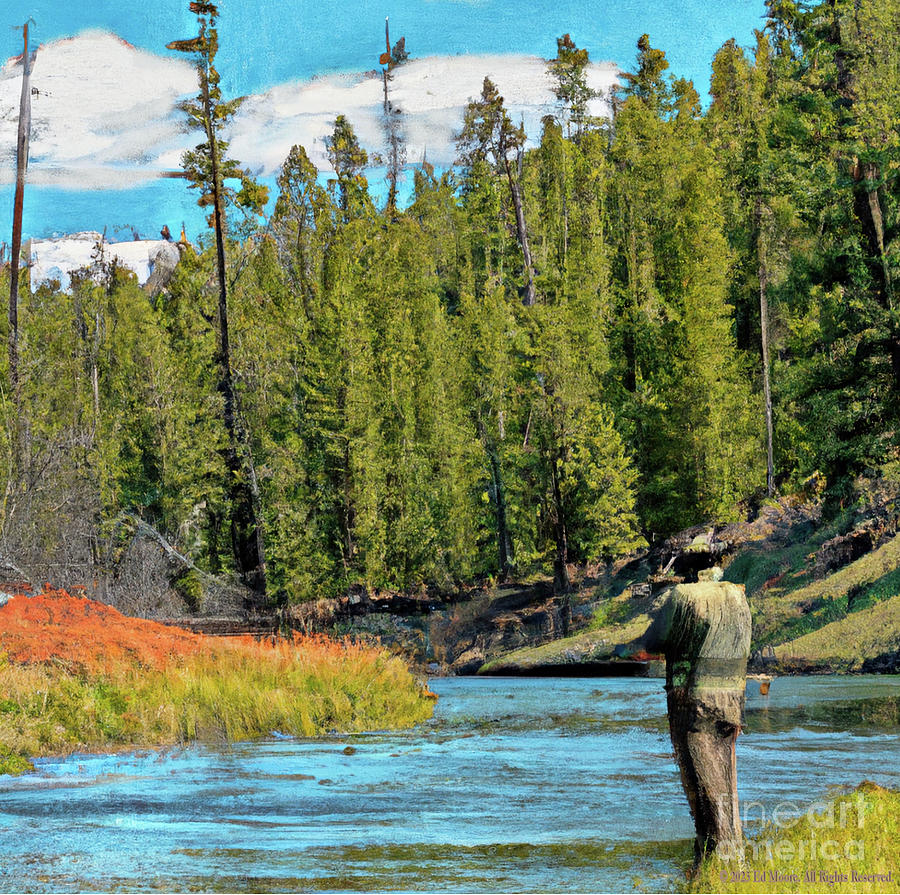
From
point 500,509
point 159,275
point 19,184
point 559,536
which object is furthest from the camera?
point 159,275

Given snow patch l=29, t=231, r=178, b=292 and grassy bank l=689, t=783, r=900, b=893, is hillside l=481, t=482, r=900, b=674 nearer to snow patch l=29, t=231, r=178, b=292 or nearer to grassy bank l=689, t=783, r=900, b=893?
grassy bank l=689, t=783, r=900, b=893

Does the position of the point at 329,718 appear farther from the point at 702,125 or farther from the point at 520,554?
the point at 702,125

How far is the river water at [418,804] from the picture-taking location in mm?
8711

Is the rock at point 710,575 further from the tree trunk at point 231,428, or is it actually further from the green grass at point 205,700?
the tree trunk at point 231,428

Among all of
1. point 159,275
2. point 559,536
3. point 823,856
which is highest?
point 159,275

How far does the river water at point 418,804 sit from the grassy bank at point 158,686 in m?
0.73

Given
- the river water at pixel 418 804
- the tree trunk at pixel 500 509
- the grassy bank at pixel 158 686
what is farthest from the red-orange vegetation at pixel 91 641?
the tree trunk at pixel 500 509

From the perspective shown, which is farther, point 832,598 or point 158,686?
point 832,598

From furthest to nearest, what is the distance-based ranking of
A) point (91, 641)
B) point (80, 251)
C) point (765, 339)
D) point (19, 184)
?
point (80, 251)
point (765, 339)
point (19, 184)
point (91, 641)

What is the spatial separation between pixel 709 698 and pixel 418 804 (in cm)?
481

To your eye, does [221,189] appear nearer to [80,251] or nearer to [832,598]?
[832,598]

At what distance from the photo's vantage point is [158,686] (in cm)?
A: 1848

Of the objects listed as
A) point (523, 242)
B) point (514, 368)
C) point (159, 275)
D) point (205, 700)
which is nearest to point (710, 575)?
point (205, 700)

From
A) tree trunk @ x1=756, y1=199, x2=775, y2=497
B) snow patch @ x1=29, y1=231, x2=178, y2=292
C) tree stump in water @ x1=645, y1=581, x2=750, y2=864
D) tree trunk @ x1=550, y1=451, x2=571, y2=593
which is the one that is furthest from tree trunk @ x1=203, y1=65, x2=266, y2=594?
snow patch @ x1=29, y1=231, x2=178, y2=292
